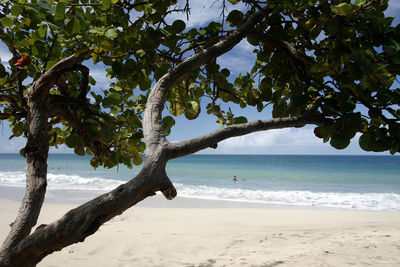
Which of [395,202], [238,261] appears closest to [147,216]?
[238,261]

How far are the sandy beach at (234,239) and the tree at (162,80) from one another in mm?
3713

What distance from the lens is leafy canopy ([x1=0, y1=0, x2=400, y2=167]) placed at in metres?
1.08

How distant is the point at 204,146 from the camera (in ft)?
3.81

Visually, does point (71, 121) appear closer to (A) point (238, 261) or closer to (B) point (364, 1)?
(B) point (364, 1)

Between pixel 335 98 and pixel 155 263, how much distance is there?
4.56m

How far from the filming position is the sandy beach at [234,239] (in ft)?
15.8

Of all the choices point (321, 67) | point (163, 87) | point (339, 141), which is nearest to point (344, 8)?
point (321, 67)

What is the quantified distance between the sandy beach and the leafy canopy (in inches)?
141

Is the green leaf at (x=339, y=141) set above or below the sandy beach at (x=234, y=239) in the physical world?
above

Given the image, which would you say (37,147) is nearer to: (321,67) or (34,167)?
(34,167)

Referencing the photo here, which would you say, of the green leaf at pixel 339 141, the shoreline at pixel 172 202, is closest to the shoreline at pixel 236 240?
the shoreline at pixel 172 202

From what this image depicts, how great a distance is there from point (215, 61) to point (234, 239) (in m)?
5.39

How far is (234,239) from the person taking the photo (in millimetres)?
6402

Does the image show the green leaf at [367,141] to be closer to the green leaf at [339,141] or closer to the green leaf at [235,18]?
the green leaf at [339,141]
